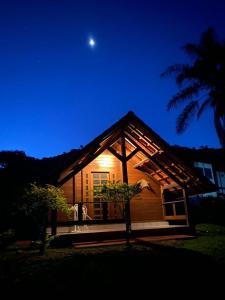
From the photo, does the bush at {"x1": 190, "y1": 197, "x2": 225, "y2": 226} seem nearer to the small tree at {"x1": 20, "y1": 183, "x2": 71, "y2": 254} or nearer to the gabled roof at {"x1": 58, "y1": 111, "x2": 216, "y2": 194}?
the gabled roof at {"x1": 58, "y1": 111, "x2": 216, "y2": 194}

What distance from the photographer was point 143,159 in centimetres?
1498

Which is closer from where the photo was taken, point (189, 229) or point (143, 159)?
point (189, 229)

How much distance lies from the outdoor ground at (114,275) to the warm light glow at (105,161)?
28.6 feet

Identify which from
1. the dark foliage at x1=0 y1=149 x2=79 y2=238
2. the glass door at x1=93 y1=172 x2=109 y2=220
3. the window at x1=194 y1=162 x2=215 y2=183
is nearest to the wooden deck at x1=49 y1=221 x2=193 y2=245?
the glass door at x1=93 y1=172 x2=109 y2=220

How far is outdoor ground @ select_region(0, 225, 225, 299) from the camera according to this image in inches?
175

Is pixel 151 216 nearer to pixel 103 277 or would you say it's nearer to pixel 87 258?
pixel 87 258

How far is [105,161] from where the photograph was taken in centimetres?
1575

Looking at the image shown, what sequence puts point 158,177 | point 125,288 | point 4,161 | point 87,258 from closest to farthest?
1. point 125,288
2. point 87,258
3. point 158,177
4. point 4,161

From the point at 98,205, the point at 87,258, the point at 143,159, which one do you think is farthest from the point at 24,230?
the point at 143,159

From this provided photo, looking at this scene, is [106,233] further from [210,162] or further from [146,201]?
[210,162]

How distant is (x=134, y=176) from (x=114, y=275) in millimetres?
11100

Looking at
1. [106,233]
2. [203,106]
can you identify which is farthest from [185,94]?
[106,233]

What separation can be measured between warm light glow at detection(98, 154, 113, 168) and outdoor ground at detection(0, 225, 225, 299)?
8.71 metres

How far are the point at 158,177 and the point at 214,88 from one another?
764 centimetres
